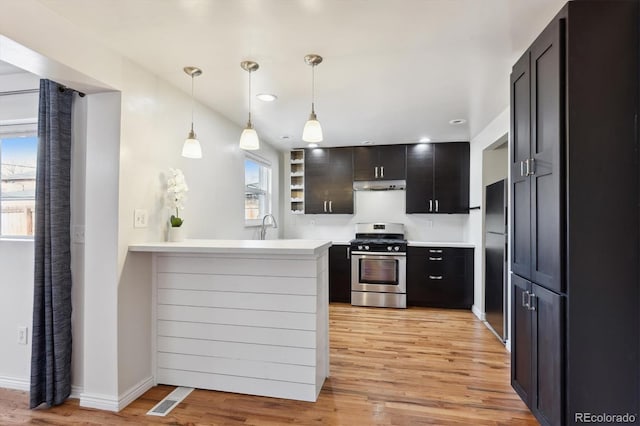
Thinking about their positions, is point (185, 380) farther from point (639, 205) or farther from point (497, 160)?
point (497, 160)

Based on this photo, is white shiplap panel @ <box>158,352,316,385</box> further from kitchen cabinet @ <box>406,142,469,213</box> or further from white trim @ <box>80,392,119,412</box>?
kitchen cabinet @ <box>406,142,469,213</box>

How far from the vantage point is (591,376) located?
1.61m

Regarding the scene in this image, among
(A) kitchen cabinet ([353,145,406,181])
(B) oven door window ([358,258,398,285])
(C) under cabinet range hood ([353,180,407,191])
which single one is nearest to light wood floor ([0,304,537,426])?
(B) oven door window ([358,258,398,285])

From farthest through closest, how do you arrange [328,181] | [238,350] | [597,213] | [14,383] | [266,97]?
[328,181], [266,97], [14,383], [238,350], [597,213]

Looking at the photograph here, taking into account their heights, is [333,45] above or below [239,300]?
above

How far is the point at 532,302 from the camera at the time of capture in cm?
197

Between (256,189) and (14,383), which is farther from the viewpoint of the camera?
(256,189)

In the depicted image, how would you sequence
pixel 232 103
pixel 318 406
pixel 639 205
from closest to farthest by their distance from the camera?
pixel 639 205 → pixel 318 406 → pixel 232 103

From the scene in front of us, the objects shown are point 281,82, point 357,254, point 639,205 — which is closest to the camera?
point 639,205

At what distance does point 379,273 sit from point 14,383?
3869 millimetres

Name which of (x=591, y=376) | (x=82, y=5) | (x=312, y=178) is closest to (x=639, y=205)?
(x=591, y=376)

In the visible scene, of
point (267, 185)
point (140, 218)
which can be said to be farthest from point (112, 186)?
point (267, 185)

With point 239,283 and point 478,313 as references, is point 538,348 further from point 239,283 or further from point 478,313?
point 478,313

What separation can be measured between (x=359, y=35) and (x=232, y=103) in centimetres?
159
